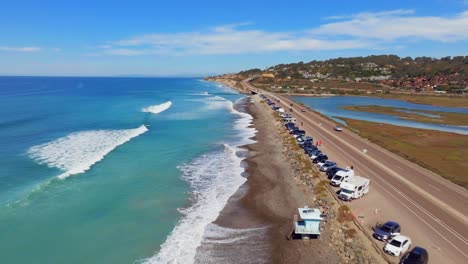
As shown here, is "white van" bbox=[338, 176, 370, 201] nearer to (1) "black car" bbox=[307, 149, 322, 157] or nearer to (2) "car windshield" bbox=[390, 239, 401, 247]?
(2) "car windshield" bbox=[390, 239, 401, 247]

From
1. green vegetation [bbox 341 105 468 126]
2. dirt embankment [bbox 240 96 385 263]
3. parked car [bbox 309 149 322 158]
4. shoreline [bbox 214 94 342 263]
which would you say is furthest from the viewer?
green vegetation [bbox 341 105 468 126]

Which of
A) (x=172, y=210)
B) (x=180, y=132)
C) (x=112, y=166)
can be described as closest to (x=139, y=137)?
(x=180, y=132)

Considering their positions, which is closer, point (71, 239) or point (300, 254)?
point (300, 254)

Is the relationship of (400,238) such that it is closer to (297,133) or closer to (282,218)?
(282,218)

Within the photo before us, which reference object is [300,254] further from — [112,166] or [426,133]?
[426,133]

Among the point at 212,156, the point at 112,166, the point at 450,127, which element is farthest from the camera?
the point at 450,127

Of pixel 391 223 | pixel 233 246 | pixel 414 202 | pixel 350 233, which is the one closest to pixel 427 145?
pixel 414 202

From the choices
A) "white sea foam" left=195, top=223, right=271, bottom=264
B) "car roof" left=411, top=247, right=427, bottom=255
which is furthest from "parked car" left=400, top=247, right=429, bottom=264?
"white sea foam" left=195, top=223, right=271, bottom=264
